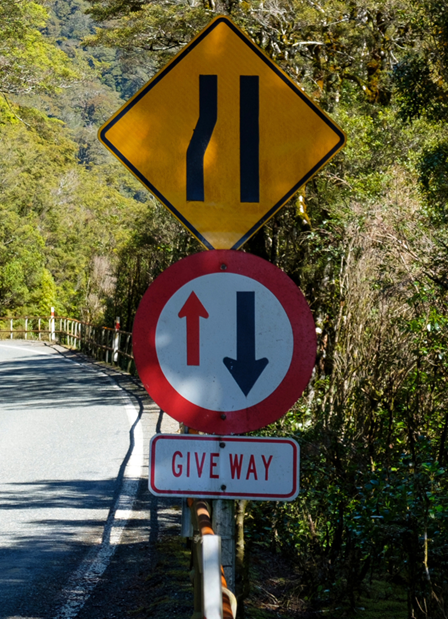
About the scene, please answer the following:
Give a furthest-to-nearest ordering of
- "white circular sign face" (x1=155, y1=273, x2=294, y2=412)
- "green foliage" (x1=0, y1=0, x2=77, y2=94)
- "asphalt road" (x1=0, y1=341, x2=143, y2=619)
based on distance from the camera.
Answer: "green foliage" (x1=0, y1=0, x2=77, y2=94) → "asphalt road" (x1=0, y1=341, x2=143, y2=619) → "white circular sign face" (x1=155, y1=273, x2=294, y2=412)

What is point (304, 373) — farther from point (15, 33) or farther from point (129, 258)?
point (15, 33)

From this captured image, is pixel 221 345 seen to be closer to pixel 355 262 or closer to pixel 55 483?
pixel 55 483

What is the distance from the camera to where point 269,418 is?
2684 mm

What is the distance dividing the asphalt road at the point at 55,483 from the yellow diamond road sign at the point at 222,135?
310cm

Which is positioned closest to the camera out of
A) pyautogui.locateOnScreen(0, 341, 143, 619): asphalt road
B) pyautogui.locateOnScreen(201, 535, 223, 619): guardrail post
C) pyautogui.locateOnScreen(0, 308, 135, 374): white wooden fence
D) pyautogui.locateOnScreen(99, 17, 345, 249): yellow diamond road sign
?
pyautogui.locateOnScreen(201, 535, 223, 619): guardrail post

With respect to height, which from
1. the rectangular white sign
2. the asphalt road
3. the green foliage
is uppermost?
the green foliage

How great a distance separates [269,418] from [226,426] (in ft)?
0.50

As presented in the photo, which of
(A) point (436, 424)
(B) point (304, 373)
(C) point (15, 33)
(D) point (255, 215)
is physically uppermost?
(C) point (15, 33)

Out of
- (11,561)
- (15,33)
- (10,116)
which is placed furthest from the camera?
(10,116)

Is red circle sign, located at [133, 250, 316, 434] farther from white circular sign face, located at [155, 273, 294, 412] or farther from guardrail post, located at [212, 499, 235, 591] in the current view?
guardrail post, located at [212, 499, 235, 591]

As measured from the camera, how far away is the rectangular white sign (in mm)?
2697

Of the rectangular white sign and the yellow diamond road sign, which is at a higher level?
the yellow diamond road sign

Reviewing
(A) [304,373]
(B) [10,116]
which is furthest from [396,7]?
(B) [10,116]

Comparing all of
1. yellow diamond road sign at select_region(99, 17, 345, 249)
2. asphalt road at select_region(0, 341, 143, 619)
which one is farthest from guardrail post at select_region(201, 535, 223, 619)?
asphalt road at select_region(0, 341, 143, 619)
